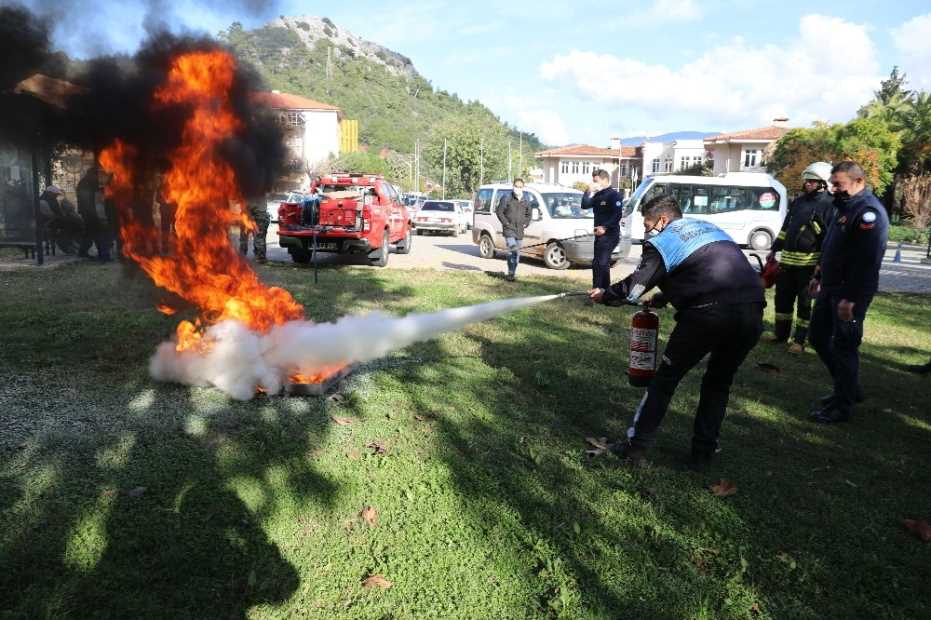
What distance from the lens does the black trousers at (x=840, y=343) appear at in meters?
4.95

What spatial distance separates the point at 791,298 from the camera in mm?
7230

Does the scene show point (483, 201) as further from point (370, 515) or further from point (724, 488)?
point (370, 515)

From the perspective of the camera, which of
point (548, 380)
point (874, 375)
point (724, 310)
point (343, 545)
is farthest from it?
point (874, 375)

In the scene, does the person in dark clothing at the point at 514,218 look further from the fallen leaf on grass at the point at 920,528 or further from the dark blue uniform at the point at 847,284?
the fallen leaf on grass at the point at 920,528

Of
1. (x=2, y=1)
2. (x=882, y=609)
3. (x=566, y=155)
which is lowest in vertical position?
(x=882, y=609)

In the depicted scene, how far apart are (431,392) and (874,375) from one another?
498cm

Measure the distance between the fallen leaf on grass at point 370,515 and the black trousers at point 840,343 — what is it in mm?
4082

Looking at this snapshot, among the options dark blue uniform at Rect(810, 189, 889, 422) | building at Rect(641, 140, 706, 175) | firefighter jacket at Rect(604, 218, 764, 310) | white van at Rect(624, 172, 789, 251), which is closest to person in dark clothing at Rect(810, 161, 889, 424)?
dark blue uniform at Rect(810, 189, 889, 422)

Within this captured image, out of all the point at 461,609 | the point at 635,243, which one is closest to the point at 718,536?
the point at 461,609

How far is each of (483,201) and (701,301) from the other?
13491mm

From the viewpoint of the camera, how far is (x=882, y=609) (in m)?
2.86

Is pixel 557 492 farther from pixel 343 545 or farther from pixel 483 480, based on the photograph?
pixel 343 545

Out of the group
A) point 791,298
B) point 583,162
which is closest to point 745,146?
point 583,162

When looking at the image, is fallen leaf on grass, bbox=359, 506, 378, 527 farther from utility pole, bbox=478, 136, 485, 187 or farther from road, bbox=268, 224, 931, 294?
utility pole, bbox=478, 136, 485, 187
